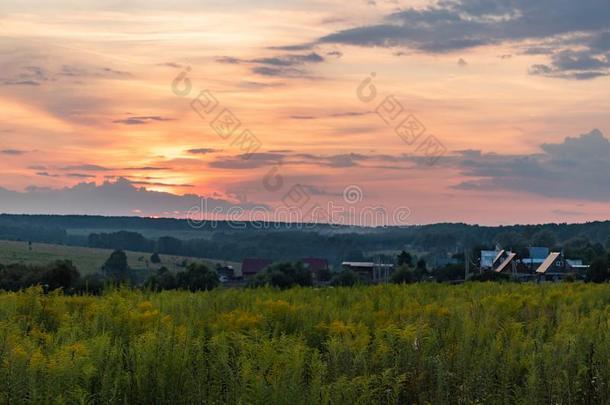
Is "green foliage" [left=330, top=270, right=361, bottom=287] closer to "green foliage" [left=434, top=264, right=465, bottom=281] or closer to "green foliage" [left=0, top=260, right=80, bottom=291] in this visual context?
"green foliage" [left=0, top=260, right=80, bottom=291]

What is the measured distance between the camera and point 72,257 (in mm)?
153250

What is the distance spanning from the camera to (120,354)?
298 inches

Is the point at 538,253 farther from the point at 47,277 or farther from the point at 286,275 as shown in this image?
the point at 47,277

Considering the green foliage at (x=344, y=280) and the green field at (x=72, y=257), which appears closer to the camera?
the green foliage at (x=344, y=280)

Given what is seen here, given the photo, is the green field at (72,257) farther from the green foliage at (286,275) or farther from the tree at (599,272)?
the tree at (599,272)

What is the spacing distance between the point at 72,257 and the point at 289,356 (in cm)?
15300

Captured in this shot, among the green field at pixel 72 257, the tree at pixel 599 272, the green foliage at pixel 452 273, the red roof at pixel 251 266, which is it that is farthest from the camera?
the green field at pixel 72 257

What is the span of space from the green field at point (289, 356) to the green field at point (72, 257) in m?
125

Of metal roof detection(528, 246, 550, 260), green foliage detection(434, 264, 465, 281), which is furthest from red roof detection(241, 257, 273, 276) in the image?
green foliage detection(434, 264, 465, 281)

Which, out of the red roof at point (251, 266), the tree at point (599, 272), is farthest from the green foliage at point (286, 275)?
the red roof at point (251, 266)

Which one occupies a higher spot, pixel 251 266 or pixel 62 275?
pixel 251 266

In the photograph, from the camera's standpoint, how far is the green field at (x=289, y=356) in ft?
22.4

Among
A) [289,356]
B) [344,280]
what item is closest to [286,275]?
[344,280]

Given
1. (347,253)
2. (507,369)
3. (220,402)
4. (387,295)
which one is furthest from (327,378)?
(347,253)
